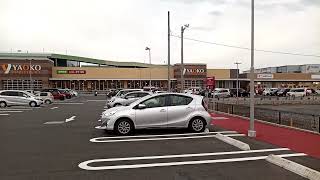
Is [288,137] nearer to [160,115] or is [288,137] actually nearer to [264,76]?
[160,115]

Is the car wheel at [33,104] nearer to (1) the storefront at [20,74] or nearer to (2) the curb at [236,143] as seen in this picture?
(2) the curb at [236,143]

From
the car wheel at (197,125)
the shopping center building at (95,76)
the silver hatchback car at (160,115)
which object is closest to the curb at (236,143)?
the car wheel at (197,125)

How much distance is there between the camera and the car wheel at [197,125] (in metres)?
16.0

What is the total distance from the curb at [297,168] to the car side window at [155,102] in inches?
245

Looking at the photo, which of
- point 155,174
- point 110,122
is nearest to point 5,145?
point 110,122

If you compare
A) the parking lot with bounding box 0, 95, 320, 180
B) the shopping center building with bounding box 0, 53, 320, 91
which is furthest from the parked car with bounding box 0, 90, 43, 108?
the shopping center building with bounding box 0, 53, 320, 91

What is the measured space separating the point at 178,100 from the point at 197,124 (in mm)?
1151

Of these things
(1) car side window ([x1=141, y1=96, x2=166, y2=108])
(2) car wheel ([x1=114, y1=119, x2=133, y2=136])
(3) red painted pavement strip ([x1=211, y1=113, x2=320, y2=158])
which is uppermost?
(1) car side window ([x1=141, y1=96, x2=166, y2=108])

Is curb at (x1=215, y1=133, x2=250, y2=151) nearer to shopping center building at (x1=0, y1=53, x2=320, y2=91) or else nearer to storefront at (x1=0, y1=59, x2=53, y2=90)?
shopping center building at (x1=0, y1=53, x2=320, y2=91)

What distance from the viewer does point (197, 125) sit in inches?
631

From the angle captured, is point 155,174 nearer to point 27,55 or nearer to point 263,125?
point 263,125

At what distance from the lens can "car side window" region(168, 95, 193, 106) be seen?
16.0 metres

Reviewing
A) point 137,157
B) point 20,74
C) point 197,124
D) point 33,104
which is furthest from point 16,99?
point 20,74

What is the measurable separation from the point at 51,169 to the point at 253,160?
4711mm
